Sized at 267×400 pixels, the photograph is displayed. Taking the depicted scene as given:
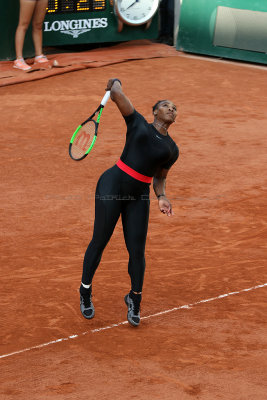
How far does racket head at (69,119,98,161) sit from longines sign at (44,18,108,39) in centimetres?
1065

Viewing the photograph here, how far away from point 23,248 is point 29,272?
2.15 ft

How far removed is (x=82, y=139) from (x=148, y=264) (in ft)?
6.32

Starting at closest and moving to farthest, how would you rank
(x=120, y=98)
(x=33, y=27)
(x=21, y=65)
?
(x=120, y=98), (x=21, y=65), (x=33, y=27)

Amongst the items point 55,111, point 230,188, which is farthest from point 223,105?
point 230,188

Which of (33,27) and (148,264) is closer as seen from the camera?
(148,264)

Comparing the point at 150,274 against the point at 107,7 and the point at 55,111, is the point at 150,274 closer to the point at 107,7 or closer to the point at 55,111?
the point at 55,111

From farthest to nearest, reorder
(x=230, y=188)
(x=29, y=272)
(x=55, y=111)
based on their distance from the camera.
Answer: (x=55, y=111), (x=230, y=188), (x=29, y=272)

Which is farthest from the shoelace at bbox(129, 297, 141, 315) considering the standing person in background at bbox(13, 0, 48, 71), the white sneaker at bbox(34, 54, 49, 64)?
the white sneaker at bbox(34, 54, 49, 64)

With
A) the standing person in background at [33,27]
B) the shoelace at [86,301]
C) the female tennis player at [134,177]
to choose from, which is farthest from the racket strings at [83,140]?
Answer: the standing person in background at [33,27]

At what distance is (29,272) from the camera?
25.4 ft

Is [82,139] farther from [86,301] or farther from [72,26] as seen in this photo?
[72,26]

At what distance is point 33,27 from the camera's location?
15898 mm

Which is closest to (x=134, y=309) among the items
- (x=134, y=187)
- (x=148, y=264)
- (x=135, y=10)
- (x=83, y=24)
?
(x=134, y=187)

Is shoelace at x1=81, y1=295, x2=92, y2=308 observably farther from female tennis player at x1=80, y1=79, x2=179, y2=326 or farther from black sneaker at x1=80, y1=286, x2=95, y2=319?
female tennis player at x1=80, y1=79, x2=179, y2=326
